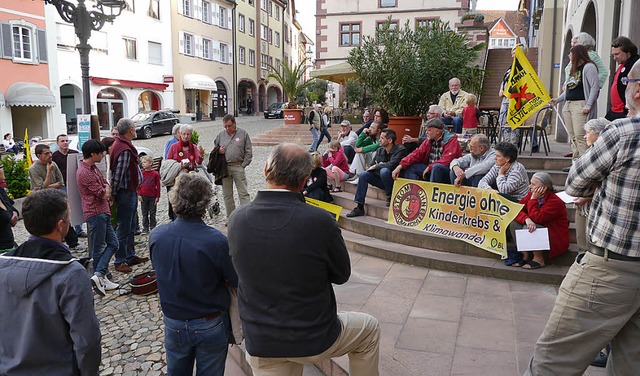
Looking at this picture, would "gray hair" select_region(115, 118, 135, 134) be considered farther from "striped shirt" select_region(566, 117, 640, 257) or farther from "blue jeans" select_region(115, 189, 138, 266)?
"striped shirt" select_region(566, 117, 640, 257)

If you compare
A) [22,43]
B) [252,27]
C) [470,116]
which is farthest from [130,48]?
[470,116]

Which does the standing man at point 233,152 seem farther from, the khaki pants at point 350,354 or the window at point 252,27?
the window at point 252,27

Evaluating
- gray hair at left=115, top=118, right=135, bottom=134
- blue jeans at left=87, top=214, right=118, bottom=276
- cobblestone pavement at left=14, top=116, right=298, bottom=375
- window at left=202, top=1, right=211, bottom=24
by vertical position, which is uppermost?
window at left=202, top=1, right=211, bottom=24

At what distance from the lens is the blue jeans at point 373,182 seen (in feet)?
23.9

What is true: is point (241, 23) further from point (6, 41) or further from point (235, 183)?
point (235, 183)

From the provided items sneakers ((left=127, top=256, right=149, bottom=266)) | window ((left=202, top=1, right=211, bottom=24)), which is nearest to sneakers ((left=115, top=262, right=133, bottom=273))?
sneakers ((left=127, top=256, right=149, bottom=266))

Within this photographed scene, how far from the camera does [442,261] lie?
18.5 feet

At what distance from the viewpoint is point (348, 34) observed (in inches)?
1378

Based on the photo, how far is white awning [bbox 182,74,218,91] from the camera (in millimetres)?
34969

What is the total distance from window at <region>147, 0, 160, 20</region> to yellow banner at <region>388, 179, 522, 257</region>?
29.6m

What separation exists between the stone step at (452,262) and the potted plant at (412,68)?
12.0 feet

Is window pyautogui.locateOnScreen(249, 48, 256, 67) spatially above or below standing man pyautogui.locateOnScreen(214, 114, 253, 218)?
above

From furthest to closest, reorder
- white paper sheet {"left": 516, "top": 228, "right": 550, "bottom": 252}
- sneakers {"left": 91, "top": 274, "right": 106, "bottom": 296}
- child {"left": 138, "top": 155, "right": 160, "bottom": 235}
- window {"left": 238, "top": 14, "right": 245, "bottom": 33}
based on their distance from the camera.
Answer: window {"left": 238, "top": 14, "right": 245, "bottom": 33} < child {"left": 138, "top": 155, "right": 160, "bottom": 235} < sneakers {"left": 91, "top": 274, "right": 106, "bottom": 296} < white paper sheet {"left": 516, "top": 228, "right": 550, "bottom": 252}

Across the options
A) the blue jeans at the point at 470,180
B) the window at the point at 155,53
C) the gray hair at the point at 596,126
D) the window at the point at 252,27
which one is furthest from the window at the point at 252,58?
the gray hair at the point at 596,126
